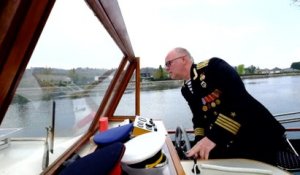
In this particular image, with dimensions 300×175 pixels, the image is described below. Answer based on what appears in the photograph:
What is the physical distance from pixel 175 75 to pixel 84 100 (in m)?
0.86

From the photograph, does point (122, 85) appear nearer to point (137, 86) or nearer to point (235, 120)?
point (137, 86)

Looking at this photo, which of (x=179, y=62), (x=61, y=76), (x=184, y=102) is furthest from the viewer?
(x=184, y=102)

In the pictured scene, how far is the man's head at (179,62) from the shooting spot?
203 cm

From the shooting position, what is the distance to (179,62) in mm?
2041

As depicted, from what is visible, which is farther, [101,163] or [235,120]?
[235,120]

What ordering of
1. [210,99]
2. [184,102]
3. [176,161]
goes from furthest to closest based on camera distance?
[184,102], [210,99], [176,161]

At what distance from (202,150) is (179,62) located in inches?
31.7

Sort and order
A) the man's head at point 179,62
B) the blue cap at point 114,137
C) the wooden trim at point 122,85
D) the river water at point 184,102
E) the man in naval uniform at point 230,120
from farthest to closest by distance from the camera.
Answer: the river water at point 184,102, the wooden trim at point 122,85, the man's head at point 179,62, the man in naval uniform at point 230,120, the blue cap at point 114,137

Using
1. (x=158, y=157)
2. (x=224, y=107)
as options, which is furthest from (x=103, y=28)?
(x=158, y=157)

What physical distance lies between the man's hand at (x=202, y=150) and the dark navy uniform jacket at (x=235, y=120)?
5cm

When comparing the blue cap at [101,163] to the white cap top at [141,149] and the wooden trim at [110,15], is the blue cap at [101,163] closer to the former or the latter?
the white cap top at [141,149]

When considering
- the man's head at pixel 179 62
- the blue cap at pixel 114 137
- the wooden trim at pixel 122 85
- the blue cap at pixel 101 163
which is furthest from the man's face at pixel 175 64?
the wooden trim at pixel 122 85

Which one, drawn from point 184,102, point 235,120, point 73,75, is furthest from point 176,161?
point 184,102

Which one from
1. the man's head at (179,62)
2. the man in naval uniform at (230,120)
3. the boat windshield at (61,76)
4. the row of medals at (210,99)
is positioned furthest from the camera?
the man's head at (179,62)
